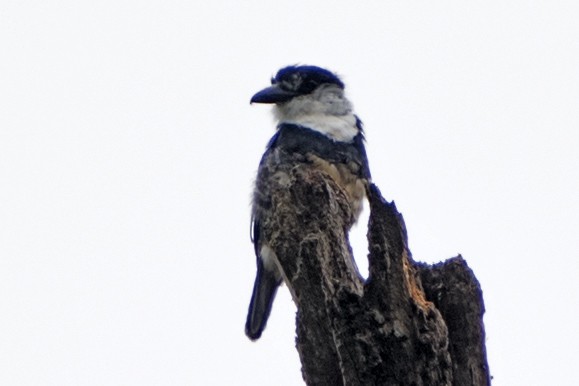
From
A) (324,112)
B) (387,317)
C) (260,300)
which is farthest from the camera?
(324,112)

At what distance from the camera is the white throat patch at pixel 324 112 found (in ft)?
22.8

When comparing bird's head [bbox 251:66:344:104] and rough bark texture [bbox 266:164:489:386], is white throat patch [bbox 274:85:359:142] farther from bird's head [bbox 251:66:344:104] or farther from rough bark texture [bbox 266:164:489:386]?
rough bark texture [bbox 266:164:489:386]

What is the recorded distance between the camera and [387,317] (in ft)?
11.6

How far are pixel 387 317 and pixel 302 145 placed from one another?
319 centimetres

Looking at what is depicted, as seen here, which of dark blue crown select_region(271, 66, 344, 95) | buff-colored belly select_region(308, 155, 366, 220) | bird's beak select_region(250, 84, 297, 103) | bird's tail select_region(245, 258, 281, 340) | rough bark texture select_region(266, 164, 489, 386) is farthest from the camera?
dark blue crown select_region(271, 66, 344, 95)

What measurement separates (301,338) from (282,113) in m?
3.67

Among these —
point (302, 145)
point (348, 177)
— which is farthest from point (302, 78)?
point (348, 177)

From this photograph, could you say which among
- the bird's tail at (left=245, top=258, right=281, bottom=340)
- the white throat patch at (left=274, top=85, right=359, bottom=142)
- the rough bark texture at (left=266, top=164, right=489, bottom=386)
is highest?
the white throat patch at (left=274, top=85, right=359, bottom=142)

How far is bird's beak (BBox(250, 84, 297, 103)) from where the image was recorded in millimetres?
7270

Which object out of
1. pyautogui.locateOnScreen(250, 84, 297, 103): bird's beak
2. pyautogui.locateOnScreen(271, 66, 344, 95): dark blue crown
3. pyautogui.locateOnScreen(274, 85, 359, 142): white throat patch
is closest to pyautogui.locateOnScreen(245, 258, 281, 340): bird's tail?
pyautogui.locateOnScreen(274, 85, 359, 142): white throat patch

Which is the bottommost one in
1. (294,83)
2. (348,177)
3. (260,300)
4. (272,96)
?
(260,300)

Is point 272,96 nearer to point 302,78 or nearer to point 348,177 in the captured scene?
point 302,78

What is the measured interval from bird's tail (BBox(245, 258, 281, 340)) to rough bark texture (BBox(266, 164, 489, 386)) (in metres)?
2.72

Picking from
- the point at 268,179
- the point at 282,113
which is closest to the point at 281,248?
the point at 268,179
